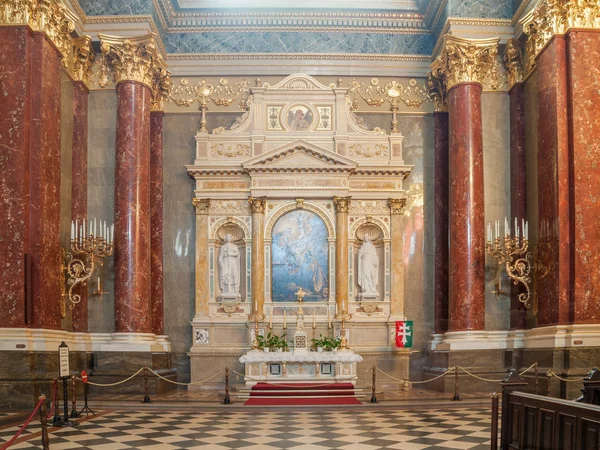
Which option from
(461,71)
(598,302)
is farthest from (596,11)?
(598,302)

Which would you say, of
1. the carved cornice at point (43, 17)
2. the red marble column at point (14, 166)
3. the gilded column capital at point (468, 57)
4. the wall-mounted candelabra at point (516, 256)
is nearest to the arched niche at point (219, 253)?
the carved cornice at point (43, 17)

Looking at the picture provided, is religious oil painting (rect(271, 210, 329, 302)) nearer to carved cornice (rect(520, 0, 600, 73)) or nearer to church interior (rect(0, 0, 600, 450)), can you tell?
church interior (rect(0, 0, 600, 450))

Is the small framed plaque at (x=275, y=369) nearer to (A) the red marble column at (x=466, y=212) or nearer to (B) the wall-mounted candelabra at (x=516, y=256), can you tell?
(A) the red marble column at (x=466, y=212)

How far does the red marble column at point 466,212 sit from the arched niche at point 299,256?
3.51 meters

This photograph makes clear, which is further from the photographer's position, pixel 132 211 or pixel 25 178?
pixel 132 211

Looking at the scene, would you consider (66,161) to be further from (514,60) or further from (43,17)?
(514,60)

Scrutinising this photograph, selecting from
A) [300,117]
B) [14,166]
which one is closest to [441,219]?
[300,117]

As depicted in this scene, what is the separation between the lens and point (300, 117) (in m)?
20.7

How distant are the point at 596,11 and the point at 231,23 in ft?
32.0

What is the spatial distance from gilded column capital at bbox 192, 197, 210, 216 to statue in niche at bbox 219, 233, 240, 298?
1.09 metres

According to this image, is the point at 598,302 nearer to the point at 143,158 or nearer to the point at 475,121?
the point at 475,121

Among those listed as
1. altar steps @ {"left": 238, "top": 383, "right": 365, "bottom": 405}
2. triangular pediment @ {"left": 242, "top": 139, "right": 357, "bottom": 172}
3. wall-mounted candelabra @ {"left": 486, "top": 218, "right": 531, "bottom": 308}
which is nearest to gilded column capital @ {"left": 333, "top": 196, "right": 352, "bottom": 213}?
triangular pediment @ {"left": 242, "top": 139, "right": 357, "bottom": 172}

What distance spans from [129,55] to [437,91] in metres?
8.30

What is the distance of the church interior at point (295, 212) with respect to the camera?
1485 centimetres
